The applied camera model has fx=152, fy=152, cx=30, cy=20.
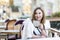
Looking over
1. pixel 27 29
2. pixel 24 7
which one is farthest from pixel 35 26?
pixel 24 7

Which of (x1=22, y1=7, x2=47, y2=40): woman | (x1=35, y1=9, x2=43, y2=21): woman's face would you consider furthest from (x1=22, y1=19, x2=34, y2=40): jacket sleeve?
(x1=35, y1=9, x2=43, y2=21): woman's face

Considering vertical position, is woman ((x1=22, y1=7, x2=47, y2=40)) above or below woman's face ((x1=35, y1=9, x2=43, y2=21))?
below

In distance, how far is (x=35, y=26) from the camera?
1.87 m

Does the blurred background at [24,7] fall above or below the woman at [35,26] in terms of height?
above

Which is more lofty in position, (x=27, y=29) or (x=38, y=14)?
(x=38, y=14)

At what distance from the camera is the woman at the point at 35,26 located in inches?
72.2

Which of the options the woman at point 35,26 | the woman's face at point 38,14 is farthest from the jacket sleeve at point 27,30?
the woman's face at point 38,14

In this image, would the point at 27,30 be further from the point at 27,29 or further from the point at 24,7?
the point at 24,7

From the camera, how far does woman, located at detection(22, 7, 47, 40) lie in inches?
72.2

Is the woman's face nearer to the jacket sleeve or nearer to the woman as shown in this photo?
the woman

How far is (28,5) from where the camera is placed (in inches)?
72.9

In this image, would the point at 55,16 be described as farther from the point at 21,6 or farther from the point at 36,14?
the point at 21,6

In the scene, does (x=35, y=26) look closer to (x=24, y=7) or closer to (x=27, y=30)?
(x=27, y=30)

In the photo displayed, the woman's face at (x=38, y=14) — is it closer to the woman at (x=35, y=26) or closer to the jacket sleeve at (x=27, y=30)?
the woman at (x=35, y=26)
